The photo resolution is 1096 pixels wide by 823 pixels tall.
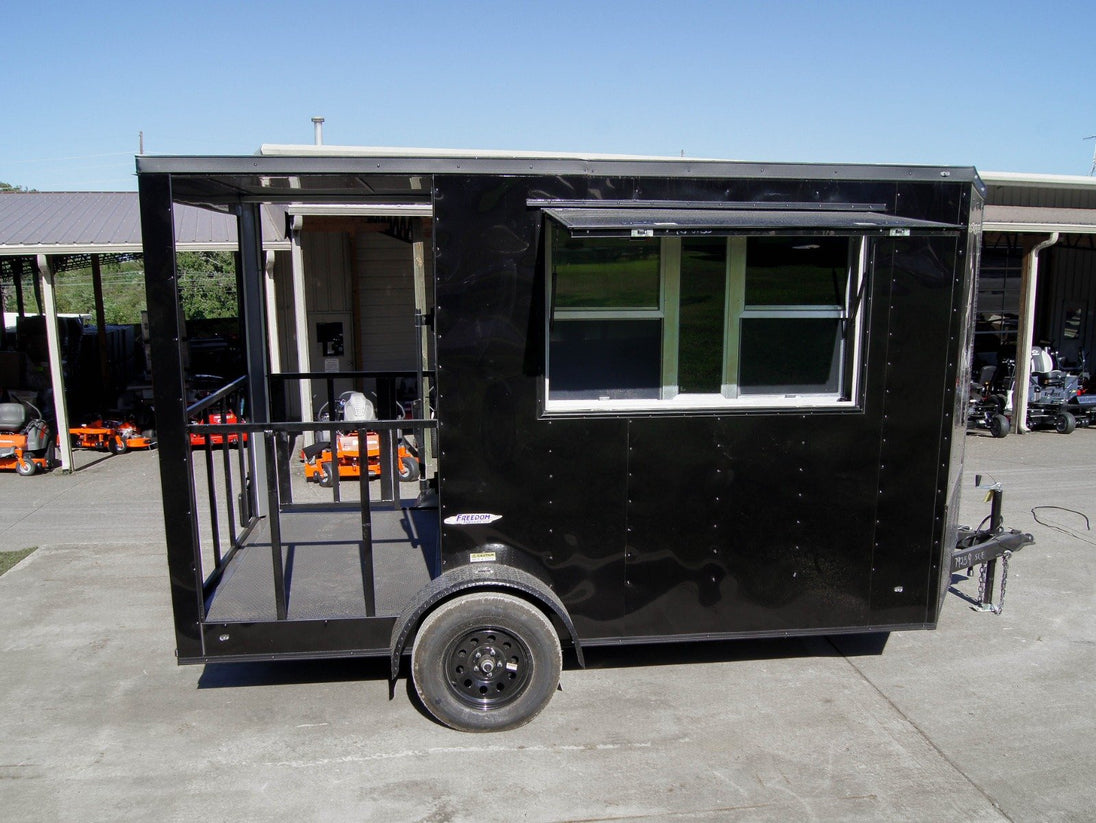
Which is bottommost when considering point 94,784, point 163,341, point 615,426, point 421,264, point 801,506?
point 94,784

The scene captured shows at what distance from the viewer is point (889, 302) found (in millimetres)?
Result: 4457

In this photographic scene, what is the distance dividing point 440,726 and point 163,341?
2403mm

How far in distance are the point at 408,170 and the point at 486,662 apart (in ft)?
8.23

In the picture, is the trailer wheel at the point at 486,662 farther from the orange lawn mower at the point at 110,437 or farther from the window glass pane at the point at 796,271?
the orange lawn mower at the point at 110,437

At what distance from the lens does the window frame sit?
14.5 ft

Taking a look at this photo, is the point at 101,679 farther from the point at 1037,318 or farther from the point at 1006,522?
the point at 1037,318

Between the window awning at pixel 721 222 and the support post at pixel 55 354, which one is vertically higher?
the window awning at pixel 721 222

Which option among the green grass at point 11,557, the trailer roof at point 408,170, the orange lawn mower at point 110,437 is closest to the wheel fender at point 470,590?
the trailer roof at point 408,170

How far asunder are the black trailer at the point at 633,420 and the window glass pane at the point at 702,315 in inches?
0.5

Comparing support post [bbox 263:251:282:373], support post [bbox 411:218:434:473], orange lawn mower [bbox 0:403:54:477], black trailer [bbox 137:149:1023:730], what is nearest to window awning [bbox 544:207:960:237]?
black trailer [bbox 137:149:1023:730]

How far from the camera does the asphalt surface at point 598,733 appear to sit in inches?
146

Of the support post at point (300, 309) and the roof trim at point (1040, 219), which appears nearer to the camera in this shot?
the support post at point (300, 309)

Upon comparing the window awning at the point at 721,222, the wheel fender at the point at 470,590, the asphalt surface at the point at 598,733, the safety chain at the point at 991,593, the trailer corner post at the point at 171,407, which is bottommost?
the asphalt surface at the point at 598,733

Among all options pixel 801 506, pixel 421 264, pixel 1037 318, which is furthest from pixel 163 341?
pixel 1037 318
